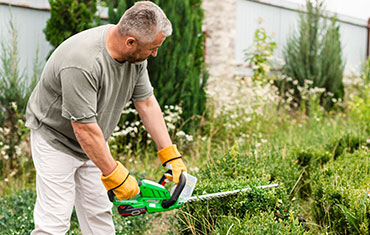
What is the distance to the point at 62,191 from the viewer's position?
2416 millimetres

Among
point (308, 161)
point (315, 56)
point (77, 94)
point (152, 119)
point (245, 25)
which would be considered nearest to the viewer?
point (77, 94)

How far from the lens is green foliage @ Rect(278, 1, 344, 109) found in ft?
28.7

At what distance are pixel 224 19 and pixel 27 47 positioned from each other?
387cm

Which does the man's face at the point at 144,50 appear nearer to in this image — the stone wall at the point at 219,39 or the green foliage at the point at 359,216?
the green foliage at the point at 359,216

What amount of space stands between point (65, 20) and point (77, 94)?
3.41 metres

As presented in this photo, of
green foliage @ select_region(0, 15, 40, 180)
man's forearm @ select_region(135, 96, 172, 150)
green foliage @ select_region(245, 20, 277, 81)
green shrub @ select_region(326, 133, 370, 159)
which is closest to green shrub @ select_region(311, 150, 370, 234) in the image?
green shrub @ select_region(326, 133, 370, 159)

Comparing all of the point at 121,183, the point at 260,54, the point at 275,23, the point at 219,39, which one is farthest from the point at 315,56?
the point at 121,183

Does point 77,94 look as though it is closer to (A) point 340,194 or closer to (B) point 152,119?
(B) point 152,119

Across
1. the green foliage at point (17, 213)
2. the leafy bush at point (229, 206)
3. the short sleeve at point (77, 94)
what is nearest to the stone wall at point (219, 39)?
the green foliage at point (17, 213)

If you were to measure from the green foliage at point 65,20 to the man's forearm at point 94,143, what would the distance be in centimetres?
322

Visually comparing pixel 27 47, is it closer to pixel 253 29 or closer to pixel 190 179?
pixel 190 179

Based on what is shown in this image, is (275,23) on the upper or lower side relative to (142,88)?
upper

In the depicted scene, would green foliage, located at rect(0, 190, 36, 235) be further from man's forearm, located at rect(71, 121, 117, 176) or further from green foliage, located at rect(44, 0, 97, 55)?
green foliage, located at rect(44, 0, 97, 55)

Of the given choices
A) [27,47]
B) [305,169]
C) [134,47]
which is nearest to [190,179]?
[134,47]
